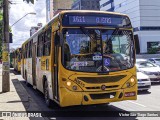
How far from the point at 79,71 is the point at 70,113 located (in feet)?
6.37

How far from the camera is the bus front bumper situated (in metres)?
9.11

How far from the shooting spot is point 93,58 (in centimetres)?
936

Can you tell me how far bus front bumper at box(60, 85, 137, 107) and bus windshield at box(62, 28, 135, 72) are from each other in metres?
0.65

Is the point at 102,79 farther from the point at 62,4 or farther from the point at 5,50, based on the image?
the point at 62,4

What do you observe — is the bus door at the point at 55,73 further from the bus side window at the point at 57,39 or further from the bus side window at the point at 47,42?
the bus side window at the point at 47,42

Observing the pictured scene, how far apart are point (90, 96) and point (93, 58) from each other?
3.56ft

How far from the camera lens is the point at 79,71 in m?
9.16

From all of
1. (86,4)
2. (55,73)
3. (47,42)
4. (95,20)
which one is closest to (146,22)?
(86,4)

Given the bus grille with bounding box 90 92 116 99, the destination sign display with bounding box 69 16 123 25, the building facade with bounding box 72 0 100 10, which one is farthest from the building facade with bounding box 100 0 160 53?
the bus grille with bounding box 90 92 116 99

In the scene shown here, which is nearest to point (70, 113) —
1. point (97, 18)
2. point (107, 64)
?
point (107, 64)

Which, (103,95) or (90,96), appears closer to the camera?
(90,96)

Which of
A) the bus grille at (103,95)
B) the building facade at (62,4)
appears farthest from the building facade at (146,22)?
the bus grille at (103,95)

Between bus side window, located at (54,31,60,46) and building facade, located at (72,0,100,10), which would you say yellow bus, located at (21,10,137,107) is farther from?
building facade, located at (72,0,100,10)

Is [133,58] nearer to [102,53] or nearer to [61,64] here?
[102,53]
